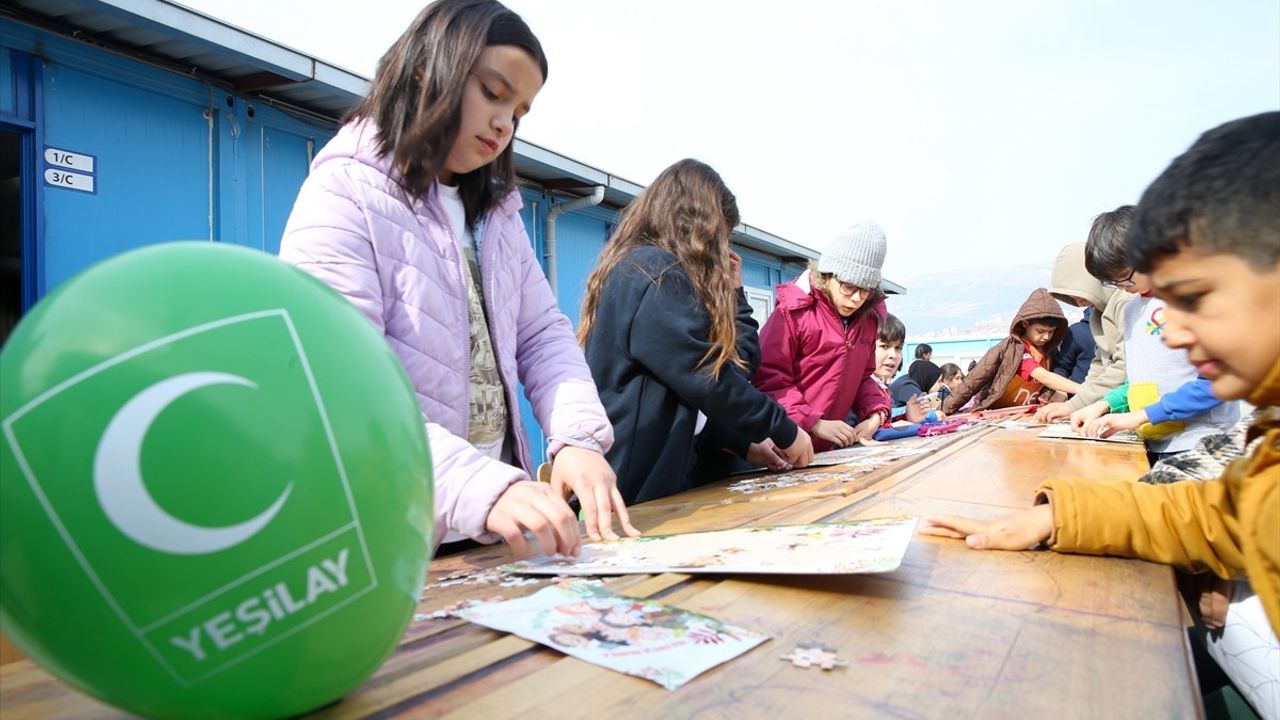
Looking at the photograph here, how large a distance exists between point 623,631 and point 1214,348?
3.57 feet

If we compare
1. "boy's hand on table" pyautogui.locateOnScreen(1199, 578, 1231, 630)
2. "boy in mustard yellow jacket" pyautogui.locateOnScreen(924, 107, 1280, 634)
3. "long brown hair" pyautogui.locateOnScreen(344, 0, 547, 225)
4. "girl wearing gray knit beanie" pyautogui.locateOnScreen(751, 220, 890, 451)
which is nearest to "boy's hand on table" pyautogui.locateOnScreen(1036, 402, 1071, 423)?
"girl wearing gray knit beanie" pyautogui.locateOnScreen(751, 220, 890, 451)

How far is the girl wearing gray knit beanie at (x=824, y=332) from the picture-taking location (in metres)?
3.92

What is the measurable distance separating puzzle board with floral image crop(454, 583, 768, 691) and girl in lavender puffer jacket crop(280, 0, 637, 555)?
397mm

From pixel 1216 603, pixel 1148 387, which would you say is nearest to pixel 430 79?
pixel 1216 603

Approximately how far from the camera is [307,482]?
71 centimetres

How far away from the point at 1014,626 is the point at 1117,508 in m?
0.61

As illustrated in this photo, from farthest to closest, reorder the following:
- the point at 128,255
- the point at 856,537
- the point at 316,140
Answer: the point at 316,140 → the point at 856,537 → the point at 128,255

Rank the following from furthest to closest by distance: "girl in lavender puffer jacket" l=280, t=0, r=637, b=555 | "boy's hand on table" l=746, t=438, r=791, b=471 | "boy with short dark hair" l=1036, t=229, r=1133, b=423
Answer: "boy with short dark hair" l=1036, t=229, r=1133, b=423 → "boy's hand on table" l=746, t=438, r=791, b=471 → "girl in lavender puffer jacket" l=280, t=0, r=637, b=555

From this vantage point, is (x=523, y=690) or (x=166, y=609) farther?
(x=523, y=690)

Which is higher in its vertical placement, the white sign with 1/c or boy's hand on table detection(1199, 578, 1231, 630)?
the white sign with 1/c

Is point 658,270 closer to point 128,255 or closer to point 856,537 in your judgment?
point 856,537

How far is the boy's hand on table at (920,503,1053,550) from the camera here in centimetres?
151

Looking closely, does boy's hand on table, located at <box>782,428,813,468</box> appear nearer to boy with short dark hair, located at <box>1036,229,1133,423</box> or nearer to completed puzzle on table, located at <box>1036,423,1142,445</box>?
completed puzzle on table, located at <box>1036,423,1142,445</box>

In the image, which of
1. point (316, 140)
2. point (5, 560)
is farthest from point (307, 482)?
point (316, 140)
